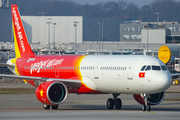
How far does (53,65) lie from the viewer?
31.9 m

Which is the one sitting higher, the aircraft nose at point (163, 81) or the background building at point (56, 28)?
the background building at point (56, 28)

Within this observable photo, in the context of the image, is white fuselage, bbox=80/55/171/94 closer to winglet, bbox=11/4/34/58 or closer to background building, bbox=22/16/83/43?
winglet, bbox=11/4/34/58

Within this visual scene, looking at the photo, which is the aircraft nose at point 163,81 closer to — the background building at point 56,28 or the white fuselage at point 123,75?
the white fuselage at point 123,75

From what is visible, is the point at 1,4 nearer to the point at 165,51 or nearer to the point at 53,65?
the point at 165,51

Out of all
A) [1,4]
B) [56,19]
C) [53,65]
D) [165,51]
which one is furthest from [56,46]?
[53,65]

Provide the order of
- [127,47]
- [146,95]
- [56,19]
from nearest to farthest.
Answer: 1. [146,95]
2. [127,47]
3. [56,19]

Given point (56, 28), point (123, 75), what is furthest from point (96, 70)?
point (56, 28)

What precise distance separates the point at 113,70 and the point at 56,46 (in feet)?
300

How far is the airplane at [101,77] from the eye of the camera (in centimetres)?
2575

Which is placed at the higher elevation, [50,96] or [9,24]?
[9,24]

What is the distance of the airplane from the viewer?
2575 cm

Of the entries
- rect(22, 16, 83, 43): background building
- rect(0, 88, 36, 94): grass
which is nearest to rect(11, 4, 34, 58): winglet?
rect(0, 88, 36, 94): grass

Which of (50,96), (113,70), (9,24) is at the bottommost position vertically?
(50,96)

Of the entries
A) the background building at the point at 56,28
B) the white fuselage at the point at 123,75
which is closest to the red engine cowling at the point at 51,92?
the white fuselage at the point at 123,75
